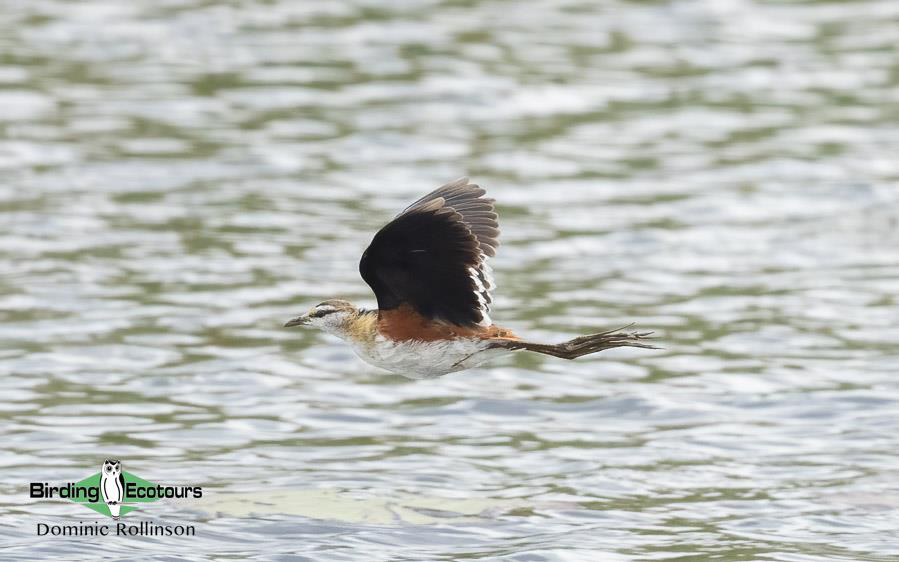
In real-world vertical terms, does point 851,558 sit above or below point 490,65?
below

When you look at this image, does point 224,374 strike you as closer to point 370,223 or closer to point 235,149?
point 370,223

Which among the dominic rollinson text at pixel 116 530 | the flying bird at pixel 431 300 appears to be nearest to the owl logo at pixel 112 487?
the dominic rollinson text at pixel 116 530

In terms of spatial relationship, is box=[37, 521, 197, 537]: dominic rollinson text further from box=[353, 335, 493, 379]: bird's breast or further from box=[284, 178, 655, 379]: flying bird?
box=[353, 335, 493, 379]: bird's breast

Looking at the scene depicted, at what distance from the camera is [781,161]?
2055cm

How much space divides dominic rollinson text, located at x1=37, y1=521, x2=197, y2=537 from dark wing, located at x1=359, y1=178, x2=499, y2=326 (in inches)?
97.0

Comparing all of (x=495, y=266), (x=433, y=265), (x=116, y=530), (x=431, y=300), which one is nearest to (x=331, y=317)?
(x=431, y=300)

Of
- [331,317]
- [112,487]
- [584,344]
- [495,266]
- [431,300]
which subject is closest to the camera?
[584,344]

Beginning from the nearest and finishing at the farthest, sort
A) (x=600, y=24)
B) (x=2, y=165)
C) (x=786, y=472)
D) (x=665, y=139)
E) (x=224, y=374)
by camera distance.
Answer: (x=786, y=472), (x=224, y=374), (x=2, y=165), (x=665, y=139), (x=600, y=24)

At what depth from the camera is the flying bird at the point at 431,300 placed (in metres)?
A: 10.3

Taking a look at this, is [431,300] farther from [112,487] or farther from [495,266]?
[495,266]

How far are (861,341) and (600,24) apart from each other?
36.0 ft

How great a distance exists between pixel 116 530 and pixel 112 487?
1.58ft

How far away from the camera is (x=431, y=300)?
10.6m

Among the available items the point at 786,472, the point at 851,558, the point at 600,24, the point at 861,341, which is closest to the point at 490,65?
the point at 600,24
